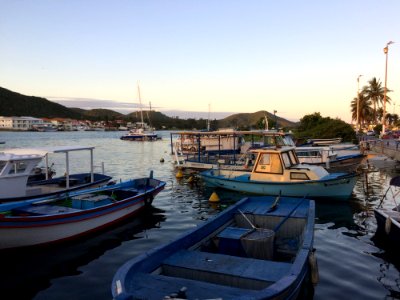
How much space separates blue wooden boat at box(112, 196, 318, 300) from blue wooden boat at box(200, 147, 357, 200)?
7.84m

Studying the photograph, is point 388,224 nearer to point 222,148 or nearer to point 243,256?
point 243,256

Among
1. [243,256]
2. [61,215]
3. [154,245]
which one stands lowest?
[154,245]

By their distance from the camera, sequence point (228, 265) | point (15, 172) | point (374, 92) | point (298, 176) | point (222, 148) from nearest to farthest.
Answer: point (228, 265), point (15, 172), point (298, 176), point (222, 148), point (374, 92)

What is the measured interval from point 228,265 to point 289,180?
12410mm

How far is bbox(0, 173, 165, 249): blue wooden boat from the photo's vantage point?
11172 mm

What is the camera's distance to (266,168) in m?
19.5

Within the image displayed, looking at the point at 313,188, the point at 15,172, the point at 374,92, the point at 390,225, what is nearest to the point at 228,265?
the point at 390,225

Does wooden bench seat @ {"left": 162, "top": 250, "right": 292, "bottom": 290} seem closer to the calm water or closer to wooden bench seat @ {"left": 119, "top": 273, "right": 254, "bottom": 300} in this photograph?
wooden bench seat @ {"left": 119, "top": 273, "right": 254, "bottom": 300}

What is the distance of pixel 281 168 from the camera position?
63.0 feet

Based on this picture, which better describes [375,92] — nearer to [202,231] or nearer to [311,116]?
[311,116]

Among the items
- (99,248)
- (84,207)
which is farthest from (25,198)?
(99,248)

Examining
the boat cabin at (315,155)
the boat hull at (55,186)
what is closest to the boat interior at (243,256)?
the boat hull at (55,186)

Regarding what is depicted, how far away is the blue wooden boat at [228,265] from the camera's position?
5.83 m

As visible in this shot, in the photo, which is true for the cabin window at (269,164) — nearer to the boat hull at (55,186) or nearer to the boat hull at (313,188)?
the boat hull at (313,188)
